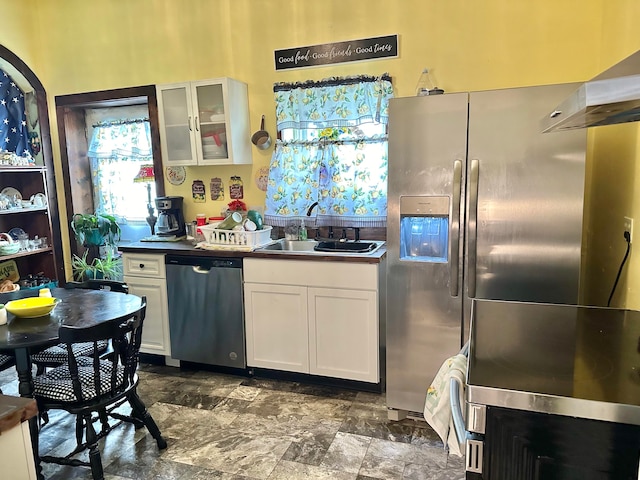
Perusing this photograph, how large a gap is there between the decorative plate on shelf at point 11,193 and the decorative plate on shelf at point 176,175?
1300 millimetres

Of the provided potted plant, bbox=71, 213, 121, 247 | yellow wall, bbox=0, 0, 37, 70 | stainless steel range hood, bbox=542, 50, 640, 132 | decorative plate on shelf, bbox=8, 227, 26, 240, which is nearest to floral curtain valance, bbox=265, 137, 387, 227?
potted plant, bbox=71, 213, 121, 247

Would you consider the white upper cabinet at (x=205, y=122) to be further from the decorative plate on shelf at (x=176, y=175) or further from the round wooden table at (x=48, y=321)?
the round wooden table at (x=48, y=321)

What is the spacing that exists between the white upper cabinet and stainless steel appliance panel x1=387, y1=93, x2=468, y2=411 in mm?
1399

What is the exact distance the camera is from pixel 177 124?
140 inches

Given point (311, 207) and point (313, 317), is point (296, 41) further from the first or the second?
point (313, 317)

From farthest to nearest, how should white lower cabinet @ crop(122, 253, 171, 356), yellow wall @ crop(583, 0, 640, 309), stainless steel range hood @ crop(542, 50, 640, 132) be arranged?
white lower cabinet @ crop(122, 253, 171, 356) < yellow wall @ crop(583, 0, 640, 309) < stainless steel range hood @ crop(542, 50, 640, 132)

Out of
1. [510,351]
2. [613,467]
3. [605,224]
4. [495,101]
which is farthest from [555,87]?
[613,467]

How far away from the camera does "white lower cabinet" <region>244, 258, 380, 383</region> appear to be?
289 cm

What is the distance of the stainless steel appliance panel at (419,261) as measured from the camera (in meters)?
2.41

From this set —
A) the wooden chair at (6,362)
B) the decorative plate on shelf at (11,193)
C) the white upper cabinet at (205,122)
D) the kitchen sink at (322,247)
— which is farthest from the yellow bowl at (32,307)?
the decorative plate on shelf at (11,193)

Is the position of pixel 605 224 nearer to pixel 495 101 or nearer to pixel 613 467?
pixel 495 101

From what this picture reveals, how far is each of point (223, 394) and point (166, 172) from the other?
191 cm

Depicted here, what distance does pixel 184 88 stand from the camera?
346 cm

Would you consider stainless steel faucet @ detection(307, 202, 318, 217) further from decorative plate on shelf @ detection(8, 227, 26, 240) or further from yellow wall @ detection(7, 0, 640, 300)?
decorative plate on shelf @ detection(8, 227, 26, 240)
